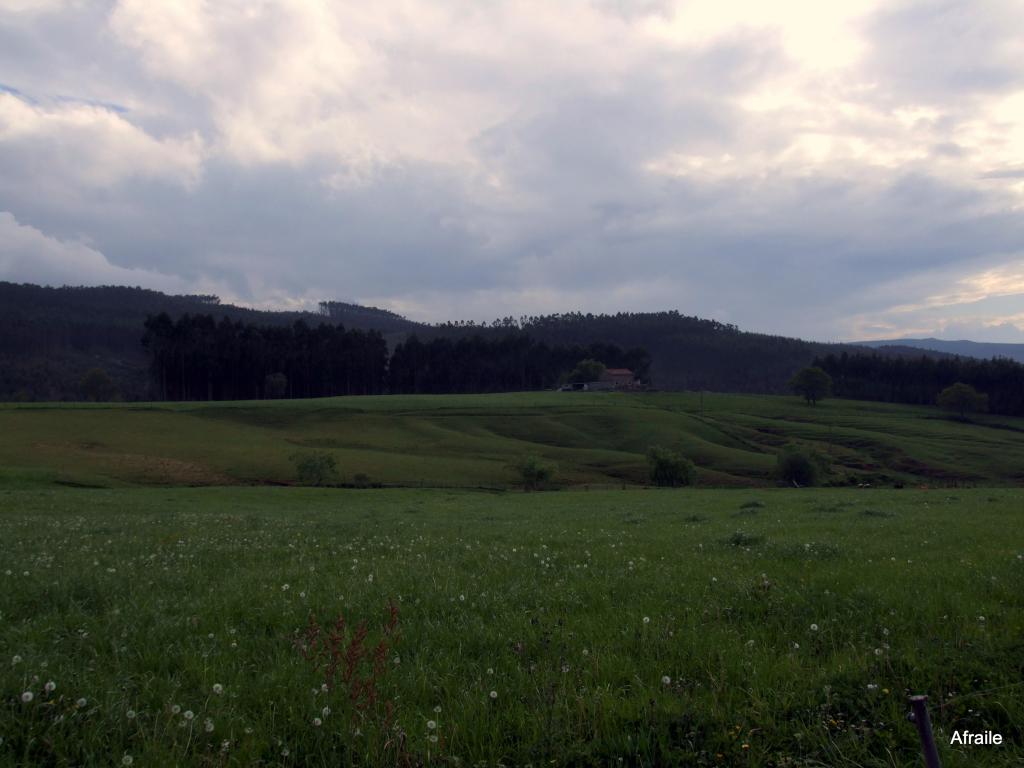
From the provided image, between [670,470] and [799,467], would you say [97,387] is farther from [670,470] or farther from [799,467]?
[799,467]

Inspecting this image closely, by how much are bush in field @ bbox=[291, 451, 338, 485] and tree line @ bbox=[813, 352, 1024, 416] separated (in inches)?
5848

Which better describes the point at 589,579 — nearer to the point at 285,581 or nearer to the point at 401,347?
the point at 285,581

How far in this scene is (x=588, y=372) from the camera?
7515 inches

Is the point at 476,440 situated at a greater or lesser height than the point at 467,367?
lesser

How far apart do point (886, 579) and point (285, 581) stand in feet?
26.0

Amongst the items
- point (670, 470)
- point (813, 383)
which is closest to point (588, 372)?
point (813, 383)

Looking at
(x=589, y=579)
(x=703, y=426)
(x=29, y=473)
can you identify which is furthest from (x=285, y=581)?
(x=703, y=426)

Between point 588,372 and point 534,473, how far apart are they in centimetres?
12485

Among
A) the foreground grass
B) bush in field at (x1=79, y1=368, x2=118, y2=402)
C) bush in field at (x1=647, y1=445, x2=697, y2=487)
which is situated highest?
the foreground grass

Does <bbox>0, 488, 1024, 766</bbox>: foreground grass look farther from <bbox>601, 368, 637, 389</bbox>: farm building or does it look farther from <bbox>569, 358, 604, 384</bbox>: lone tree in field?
<bbox>569, 358, 604, 384</bbox>: lone tree in field

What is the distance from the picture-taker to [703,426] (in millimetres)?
117000

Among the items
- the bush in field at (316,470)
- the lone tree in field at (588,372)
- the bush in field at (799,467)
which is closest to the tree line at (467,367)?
the lone tree in field at (588,372)

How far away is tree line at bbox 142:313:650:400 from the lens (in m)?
143

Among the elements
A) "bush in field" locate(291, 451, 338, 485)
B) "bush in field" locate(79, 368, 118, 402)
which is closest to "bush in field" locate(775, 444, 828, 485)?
"bush in field" locate(291, 451, 338, 485)
